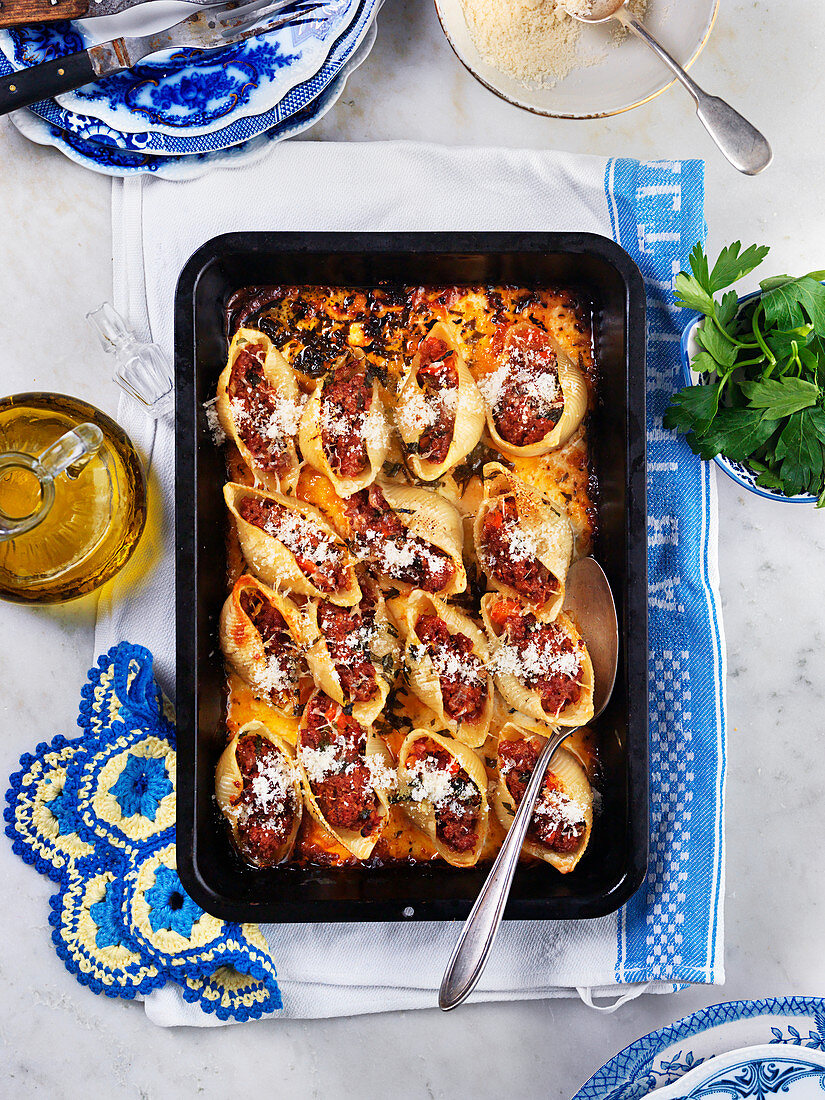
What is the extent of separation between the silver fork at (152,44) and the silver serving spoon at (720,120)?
45 centimetres

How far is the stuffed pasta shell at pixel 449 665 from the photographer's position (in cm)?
141

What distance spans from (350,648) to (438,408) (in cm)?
41

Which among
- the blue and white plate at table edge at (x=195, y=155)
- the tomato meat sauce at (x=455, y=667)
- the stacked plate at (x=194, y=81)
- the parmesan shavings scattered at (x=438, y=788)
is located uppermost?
the stacked plate at (x=194, y=81)

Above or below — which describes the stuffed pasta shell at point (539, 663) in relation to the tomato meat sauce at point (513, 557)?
below

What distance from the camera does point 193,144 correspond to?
1490 mm

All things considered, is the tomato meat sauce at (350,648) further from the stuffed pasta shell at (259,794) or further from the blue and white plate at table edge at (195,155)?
the blue and white plate at table edge at (195,155)

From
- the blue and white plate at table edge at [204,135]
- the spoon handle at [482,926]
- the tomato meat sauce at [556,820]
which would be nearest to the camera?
the spoon handle at [482,926]

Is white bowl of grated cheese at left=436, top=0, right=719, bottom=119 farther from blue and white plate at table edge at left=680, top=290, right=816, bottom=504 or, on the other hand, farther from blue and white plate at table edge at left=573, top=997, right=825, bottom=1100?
blue and white plate at table edge at left=573, top=997, right=825, bottom=1100

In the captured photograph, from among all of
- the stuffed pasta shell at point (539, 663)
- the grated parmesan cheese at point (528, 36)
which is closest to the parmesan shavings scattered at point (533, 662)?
the stuffed pasta shell at point (539, 663)

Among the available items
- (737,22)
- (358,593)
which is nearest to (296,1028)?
(358,593)

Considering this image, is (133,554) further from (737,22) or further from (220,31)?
(737,22)

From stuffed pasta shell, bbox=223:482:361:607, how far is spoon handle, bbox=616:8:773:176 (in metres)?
0.88

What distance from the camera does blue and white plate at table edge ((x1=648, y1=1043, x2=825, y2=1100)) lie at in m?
1.35

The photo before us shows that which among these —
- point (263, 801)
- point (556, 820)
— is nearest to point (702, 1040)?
point (556, 820)
